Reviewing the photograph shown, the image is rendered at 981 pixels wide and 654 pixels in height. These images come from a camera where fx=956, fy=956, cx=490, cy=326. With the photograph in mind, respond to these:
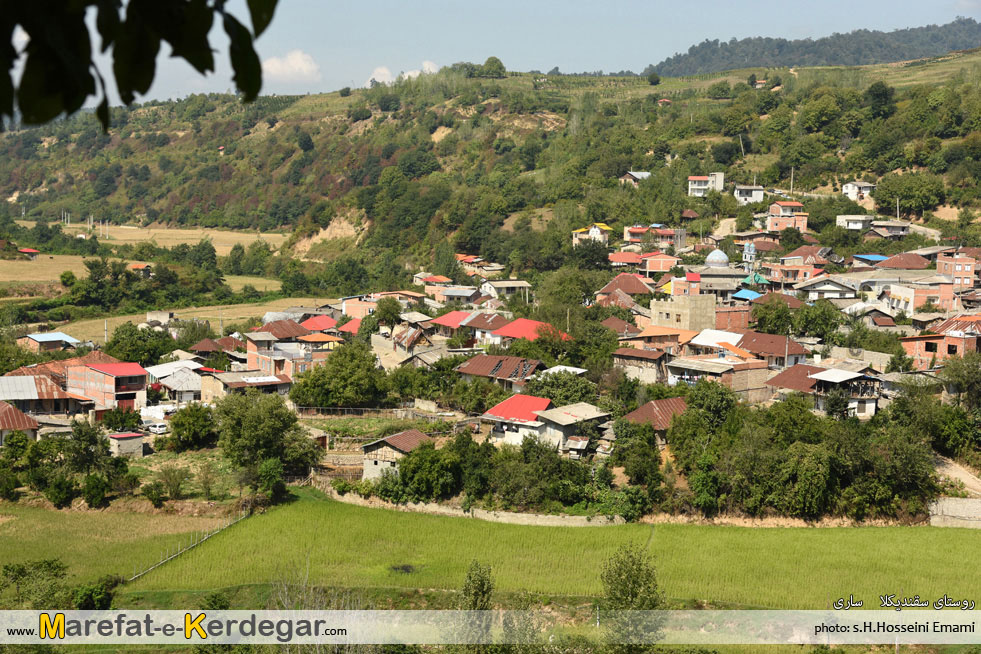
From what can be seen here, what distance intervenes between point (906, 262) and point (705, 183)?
875cm

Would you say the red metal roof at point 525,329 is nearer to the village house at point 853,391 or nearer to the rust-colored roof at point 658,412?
the rust-colored roof at point 658,412

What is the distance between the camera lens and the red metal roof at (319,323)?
21.0 metres

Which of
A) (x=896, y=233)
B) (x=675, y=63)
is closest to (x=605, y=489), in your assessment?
(x=896, y=233)

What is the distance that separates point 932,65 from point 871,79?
5.29 m

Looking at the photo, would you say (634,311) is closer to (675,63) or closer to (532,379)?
(532,379)

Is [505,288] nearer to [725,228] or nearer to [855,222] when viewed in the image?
[725,228]

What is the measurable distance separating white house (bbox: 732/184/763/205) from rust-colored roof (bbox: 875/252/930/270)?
250 inches

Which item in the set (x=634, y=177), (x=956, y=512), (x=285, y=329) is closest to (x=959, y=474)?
(x=956, y=512)

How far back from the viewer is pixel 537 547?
11242 mm

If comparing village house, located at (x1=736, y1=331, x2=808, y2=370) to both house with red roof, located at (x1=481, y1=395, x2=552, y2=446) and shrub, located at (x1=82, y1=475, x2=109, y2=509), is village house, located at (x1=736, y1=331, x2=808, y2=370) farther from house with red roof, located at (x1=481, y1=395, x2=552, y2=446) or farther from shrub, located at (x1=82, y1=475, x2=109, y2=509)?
shrub, located at (x1=82, y1=475, x2=109, y2=509)

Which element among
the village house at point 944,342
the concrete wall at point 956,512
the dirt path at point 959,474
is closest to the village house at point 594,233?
the village house at point 944,342

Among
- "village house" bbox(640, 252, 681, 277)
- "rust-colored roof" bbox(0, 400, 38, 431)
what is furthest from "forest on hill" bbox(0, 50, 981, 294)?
"rust-colored roof" bbox(0, 400, 38, 431)

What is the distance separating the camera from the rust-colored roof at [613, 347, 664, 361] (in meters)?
15.8

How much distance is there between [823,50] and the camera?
105625 mm
